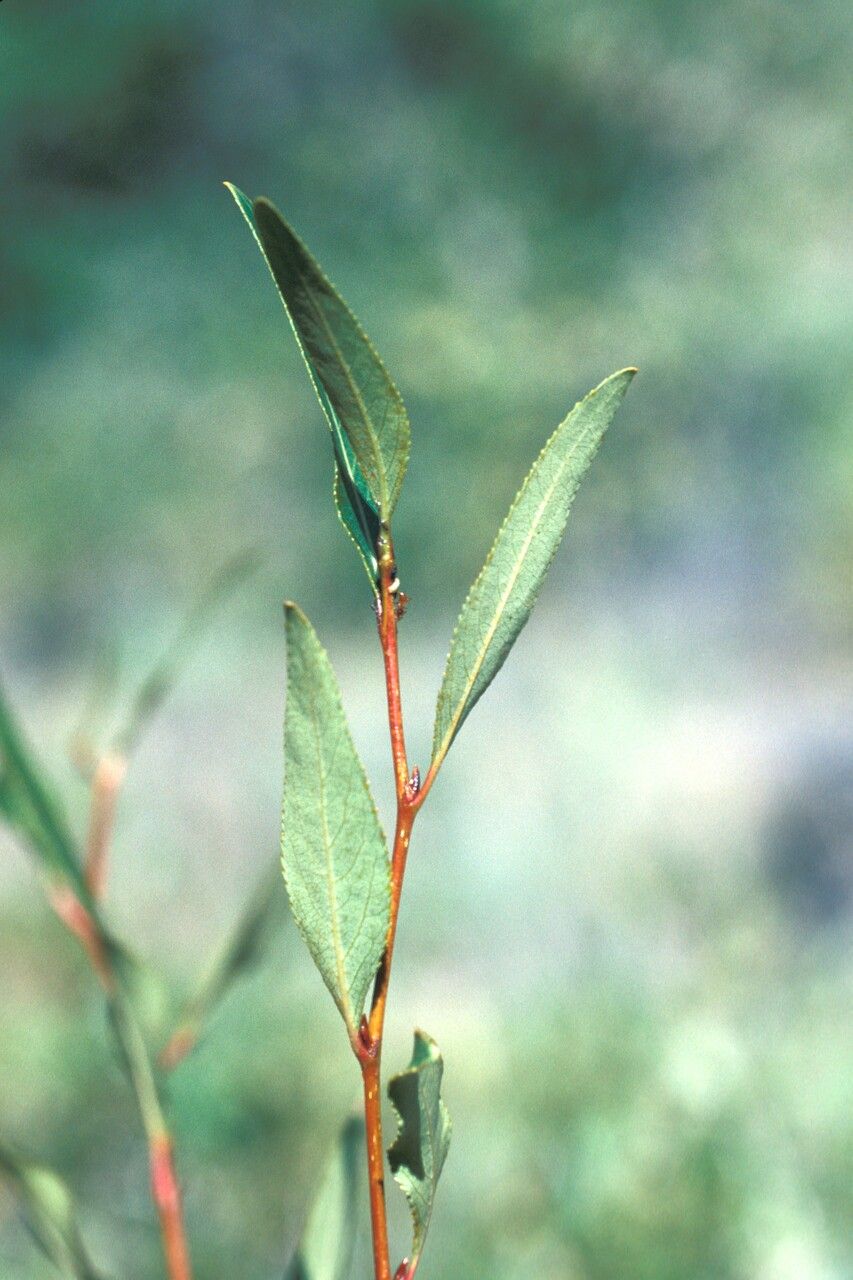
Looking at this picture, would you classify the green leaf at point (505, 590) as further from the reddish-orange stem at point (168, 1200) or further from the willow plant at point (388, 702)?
the reddish-orange stem at point (168, 1200)

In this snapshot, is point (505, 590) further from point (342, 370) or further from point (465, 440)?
point (465, 440)

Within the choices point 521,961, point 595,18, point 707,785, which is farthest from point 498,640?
point 595,18

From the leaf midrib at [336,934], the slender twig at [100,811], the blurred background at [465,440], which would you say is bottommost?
the leaf midrib at [336,934]

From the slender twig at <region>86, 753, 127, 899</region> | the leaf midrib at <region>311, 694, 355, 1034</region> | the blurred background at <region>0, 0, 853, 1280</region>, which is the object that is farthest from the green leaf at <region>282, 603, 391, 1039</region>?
the blurred background at <region>0, 0, 853, 1280</region>

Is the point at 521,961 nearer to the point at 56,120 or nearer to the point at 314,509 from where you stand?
the point at 314,509

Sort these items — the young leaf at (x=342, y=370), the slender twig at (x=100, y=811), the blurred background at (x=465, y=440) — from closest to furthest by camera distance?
1. the young leaf at (x=342, y=370)
2. the slender twig at (x=100, y=811)
3. the blurred background at (x=465, y=440)

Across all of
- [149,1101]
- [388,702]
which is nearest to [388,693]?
[388,702]

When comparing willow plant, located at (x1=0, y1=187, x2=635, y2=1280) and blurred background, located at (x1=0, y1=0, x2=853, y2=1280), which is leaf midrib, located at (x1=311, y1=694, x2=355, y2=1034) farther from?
blurred background, located at (x1=0, y1=0, x2=853, y2=1280)

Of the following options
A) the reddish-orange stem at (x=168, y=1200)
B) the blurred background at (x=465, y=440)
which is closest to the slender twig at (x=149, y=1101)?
the reddish-orange stem at (x=168, y=1200)
